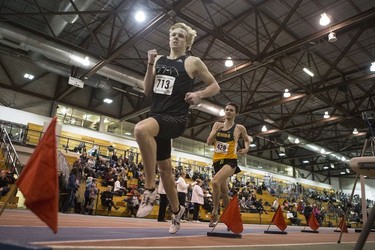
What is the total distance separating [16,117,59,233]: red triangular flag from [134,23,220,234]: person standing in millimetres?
1319

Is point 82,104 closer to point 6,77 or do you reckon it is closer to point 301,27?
point 6,77

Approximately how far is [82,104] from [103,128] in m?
2.21

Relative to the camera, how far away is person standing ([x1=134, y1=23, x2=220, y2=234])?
9.08 feet

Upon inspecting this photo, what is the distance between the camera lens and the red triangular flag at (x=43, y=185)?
126 centimetres

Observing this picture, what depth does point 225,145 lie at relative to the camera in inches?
199

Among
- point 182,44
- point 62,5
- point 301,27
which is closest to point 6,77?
point 62,5

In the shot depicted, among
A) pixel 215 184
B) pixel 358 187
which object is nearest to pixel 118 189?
pixel 215 184

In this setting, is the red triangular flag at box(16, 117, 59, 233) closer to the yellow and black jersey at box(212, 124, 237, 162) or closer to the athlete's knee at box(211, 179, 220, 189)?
the athlete's knee at box(211, 179, 220, 189)

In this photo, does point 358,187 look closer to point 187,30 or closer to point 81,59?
point 81,59

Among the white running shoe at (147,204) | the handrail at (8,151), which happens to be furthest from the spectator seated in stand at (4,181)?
the white running shoe at (147,204)

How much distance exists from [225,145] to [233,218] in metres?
1.39

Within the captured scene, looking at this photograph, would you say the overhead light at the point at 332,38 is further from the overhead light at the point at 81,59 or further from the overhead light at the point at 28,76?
the overhead light at the point at 28,76

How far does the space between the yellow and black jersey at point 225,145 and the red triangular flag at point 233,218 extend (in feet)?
3.64

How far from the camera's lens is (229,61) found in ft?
41.3
